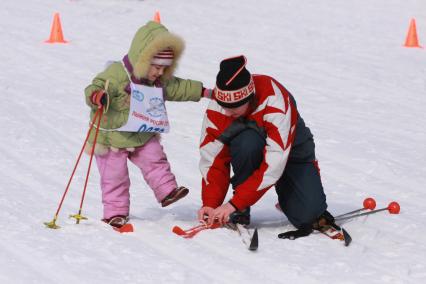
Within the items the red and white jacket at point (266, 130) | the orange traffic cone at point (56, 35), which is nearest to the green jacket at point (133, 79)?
the red and white jacket at point (266, 130)

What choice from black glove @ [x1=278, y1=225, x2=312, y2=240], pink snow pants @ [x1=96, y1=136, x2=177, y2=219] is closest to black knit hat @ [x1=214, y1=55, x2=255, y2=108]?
pink snow pants @ [x1=96, y1=136, x2=177, y2=219]

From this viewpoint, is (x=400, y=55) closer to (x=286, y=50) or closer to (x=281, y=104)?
(x=286, y=50)

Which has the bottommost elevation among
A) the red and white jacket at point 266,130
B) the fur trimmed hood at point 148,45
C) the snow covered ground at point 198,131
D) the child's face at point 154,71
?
the snow covered ground at point 198,131

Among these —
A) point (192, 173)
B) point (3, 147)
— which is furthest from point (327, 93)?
point (3, 147)

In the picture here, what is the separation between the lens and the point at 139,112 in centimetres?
495

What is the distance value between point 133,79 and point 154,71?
134 millimetres

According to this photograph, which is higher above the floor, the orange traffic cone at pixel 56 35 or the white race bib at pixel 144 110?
the white race bib at pixel 144 110

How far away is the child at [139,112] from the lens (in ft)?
16.0

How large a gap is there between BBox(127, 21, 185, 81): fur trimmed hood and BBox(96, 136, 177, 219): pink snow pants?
1.56 ft

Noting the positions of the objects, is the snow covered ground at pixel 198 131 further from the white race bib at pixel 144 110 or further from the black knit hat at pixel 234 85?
the black knit hat at pixel 234 85

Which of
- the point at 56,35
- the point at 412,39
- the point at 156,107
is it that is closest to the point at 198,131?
the point at 156,107

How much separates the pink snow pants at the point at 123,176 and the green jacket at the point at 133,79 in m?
0.08

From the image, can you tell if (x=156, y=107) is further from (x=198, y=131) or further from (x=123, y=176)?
(x=198, y=131)

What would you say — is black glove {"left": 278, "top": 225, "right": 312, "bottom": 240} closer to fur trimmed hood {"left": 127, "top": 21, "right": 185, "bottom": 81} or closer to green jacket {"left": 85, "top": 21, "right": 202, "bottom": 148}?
green jacket {"left": 85, "top": 21, "right": 202, "bottom": 148}
